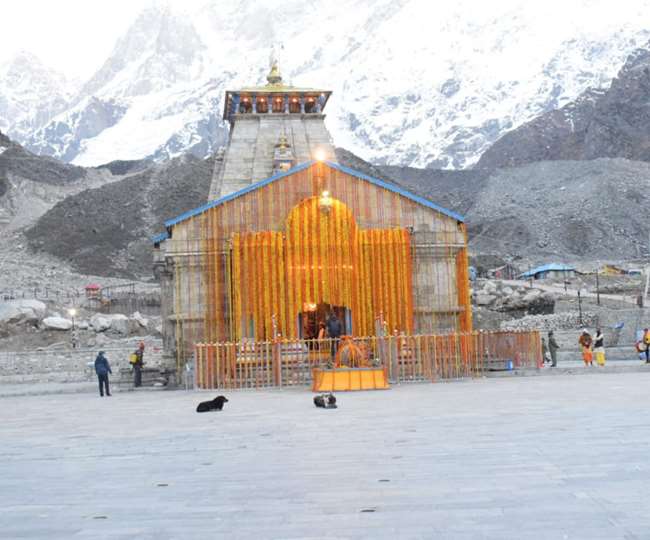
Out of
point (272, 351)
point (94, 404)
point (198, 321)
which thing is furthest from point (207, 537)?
point (198, 321)

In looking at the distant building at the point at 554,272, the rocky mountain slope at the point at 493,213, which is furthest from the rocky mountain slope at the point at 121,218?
the distant building at the point at 554,272

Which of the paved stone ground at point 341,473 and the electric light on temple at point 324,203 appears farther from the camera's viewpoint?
the electric light on temple at point 324,203

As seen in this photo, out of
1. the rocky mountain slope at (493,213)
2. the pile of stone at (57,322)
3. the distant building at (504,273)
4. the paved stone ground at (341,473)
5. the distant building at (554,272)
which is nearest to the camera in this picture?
the paved stone ground at (341,473)

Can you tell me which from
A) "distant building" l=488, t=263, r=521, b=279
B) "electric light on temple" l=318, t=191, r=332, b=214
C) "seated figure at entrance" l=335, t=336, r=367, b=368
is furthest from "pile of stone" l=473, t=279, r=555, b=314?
"seated figure at entrance" l=335, t=336, r=367, b=368

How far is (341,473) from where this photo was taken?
891cm

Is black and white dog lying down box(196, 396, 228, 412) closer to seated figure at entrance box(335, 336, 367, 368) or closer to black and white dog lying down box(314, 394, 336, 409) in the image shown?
black and white dog lying down box(314, 394, 336, 409)

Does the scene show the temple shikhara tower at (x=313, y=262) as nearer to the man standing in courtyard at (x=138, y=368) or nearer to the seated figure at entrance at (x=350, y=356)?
the man standing in courtyard at (x=138, y=368)

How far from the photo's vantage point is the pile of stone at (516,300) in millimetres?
59500

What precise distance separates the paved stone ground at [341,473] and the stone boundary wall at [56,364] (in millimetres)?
19364

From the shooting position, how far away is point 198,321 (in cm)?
2797

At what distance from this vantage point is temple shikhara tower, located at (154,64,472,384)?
27.6 meters

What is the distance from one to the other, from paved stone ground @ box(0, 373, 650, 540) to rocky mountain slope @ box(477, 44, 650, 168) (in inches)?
5534

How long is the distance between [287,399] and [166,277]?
14.2m

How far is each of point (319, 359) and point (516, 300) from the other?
1490 inches
